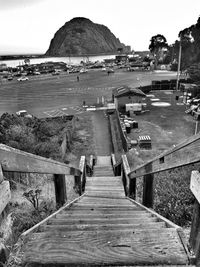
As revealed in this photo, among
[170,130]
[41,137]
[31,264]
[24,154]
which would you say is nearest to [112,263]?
[31,264]

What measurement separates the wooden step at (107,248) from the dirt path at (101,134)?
13.7 m

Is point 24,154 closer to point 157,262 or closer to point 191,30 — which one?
point 157,262

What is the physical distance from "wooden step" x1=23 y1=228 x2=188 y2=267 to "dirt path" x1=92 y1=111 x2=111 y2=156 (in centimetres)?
1367

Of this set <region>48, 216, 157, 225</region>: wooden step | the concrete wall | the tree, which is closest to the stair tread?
<region>48, 216, 157, 225</region>: wooden step

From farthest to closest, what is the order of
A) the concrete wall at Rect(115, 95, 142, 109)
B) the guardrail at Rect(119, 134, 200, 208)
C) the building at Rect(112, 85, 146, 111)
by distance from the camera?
the concrete wall at Rect(115, 95, 142, 109) < the building at Rect(112, 85, 146, 111) < the guardrail at Rect(119, 134, 200, 208)

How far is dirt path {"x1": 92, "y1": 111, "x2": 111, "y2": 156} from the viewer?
52.5 ft

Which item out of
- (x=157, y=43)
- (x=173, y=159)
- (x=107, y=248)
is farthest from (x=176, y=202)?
(x=157, y=43)

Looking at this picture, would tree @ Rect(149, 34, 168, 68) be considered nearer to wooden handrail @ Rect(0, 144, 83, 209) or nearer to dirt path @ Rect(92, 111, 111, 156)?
dirt path @ Rect(92, 111, 111, 156)

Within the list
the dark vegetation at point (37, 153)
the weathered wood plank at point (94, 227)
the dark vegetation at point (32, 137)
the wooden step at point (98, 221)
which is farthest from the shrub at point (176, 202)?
the dark vegetation at point (32, 137)

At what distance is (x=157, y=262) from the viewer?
4.89 ft

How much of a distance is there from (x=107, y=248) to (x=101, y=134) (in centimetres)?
1740

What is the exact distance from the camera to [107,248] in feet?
5.31

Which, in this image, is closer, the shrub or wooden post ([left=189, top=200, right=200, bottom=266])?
wooden post ([left=189, top=200, right=200, bottom=266])

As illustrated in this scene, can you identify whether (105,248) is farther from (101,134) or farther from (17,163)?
(101,134)
